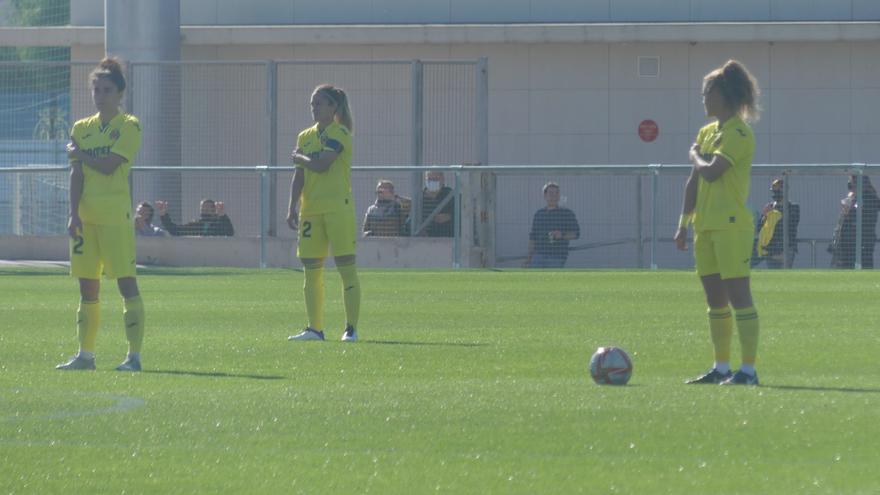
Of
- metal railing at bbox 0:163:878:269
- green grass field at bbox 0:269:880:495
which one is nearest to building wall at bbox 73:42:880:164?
metal railing at bbox 0:163:878:269

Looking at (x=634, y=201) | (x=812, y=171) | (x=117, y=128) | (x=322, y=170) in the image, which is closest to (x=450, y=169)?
(x=634, y=201)

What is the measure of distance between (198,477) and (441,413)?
1915 millimetres

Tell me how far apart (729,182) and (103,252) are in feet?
13.1

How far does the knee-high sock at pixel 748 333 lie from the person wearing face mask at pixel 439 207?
17.2 meters

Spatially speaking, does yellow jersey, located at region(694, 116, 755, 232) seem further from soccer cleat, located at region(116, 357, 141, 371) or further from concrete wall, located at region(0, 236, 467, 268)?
concrete wall, located at region(0, 236, 467, 268)

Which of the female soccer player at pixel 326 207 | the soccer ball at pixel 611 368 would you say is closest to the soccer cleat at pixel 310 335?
the female soccer player at pixel 326 207

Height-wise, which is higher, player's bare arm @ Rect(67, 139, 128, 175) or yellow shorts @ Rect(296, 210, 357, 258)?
player's bare arm @ Rect(67, 139, 128, 175)

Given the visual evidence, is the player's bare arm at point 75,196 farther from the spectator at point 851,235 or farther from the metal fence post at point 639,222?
the spectator at point 851,235

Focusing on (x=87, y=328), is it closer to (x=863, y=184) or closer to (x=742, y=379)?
(x=742, y=379)

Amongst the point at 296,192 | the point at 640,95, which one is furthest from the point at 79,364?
the point at 640,95

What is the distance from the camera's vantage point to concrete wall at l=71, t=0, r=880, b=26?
32.6 meters

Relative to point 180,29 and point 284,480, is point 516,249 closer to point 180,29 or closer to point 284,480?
point 180,29

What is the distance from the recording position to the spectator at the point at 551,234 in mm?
26078

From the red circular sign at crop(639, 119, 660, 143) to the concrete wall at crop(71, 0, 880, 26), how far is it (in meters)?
2.13
